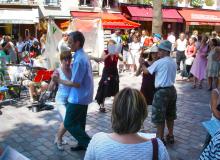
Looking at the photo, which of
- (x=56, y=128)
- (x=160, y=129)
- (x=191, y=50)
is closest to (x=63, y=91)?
(x=56, y=128)

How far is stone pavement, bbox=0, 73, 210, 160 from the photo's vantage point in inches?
217

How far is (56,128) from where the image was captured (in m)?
6.80

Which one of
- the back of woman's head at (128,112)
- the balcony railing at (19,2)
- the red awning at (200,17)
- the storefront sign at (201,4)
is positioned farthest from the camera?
the storefront sign at (201,4)

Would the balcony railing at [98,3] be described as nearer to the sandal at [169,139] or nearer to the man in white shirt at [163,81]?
the sandal at [169,139]

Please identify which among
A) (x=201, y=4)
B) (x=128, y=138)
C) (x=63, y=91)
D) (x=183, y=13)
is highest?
(x=201, y=4)

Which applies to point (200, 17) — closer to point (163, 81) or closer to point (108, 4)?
point (108, 4)

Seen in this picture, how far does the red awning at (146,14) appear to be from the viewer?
28.4 m

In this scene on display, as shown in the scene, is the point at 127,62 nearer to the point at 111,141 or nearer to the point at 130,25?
the point at 130,25

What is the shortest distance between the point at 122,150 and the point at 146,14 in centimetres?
2782

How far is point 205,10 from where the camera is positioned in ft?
115

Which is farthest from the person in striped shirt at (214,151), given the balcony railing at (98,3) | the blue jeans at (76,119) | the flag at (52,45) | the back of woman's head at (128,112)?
the balcony railing at (98,3)

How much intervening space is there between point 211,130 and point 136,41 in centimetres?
1198

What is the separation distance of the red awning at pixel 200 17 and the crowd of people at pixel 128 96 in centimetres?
2061

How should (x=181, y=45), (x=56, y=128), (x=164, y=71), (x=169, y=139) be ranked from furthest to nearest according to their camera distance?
(x=181, y=45) < (x=56, y=128) < (x=169, y=139) < (x=164, y=71)
